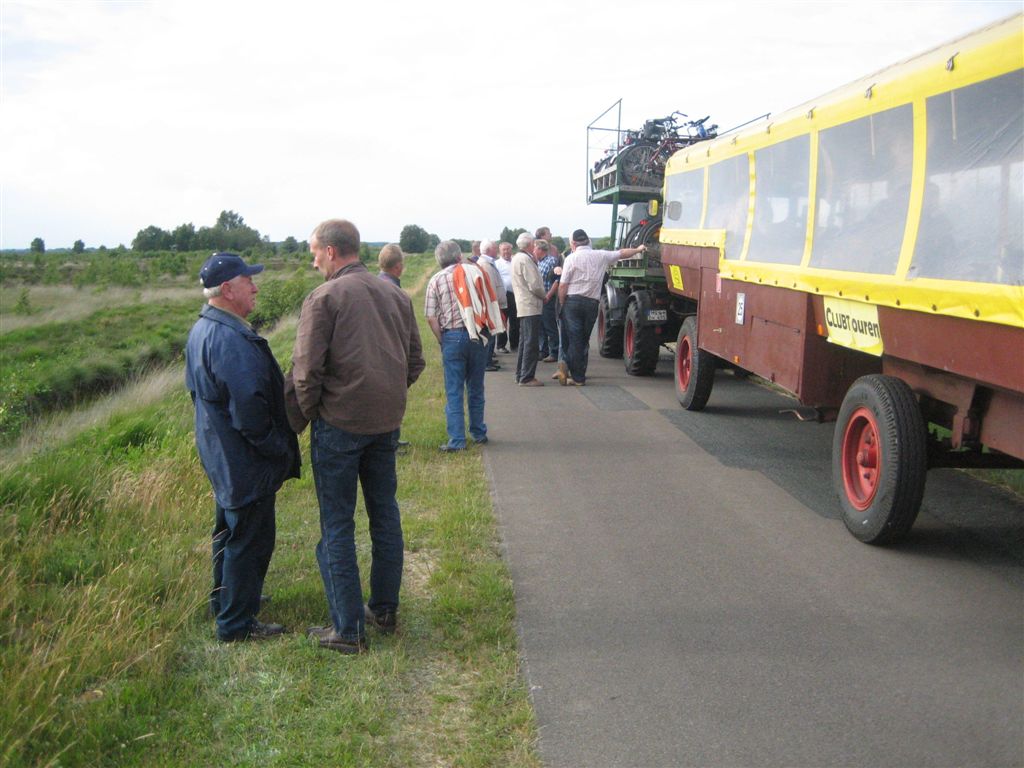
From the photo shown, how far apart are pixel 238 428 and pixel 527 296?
7.79 metres

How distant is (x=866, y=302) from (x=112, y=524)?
16.4 ft

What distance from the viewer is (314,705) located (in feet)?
12.5

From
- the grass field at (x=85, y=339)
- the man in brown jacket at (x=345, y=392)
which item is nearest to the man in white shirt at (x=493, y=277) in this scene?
the grass field at (x=85, y=339)

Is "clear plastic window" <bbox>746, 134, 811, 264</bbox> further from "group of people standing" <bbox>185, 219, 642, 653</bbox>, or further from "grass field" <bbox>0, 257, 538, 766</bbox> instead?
"group of people standing" <bbox>185, 219, 642, 653</bbox>

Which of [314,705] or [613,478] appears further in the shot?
[613,478]

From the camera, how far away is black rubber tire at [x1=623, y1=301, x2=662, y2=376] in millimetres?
12961

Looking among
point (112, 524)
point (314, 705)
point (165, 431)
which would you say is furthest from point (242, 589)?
point (165, 431)

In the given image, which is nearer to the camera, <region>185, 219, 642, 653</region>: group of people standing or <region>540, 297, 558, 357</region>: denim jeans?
<region>185, 219, 642, 653</region>: group of people standing

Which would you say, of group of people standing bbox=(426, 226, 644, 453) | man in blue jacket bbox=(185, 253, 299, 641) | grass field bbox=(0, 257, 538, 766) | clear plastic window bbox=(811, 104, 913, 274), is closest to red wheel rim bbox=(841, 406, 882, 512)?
clear plastic window bbox=(811, 104, 913, 274)

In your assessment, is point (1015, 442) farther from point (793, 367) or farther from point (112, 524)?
point (112, 524)

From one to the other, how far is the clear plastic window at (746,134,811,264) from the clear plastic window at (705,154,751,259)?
300mm

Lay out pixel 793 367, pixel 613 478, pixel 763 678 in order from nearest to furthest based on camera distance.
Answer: pixel 763 678, pixel 793 367, pixel 613 478

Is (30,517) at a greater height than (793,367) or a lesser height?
lesser

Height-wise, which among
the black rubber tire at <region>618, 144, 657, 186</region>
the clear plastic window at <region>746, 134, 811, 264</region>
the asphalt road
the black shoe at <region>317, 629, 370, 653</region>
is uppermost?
the black rubber tire at <region>618, 144, 657, 186</region>
